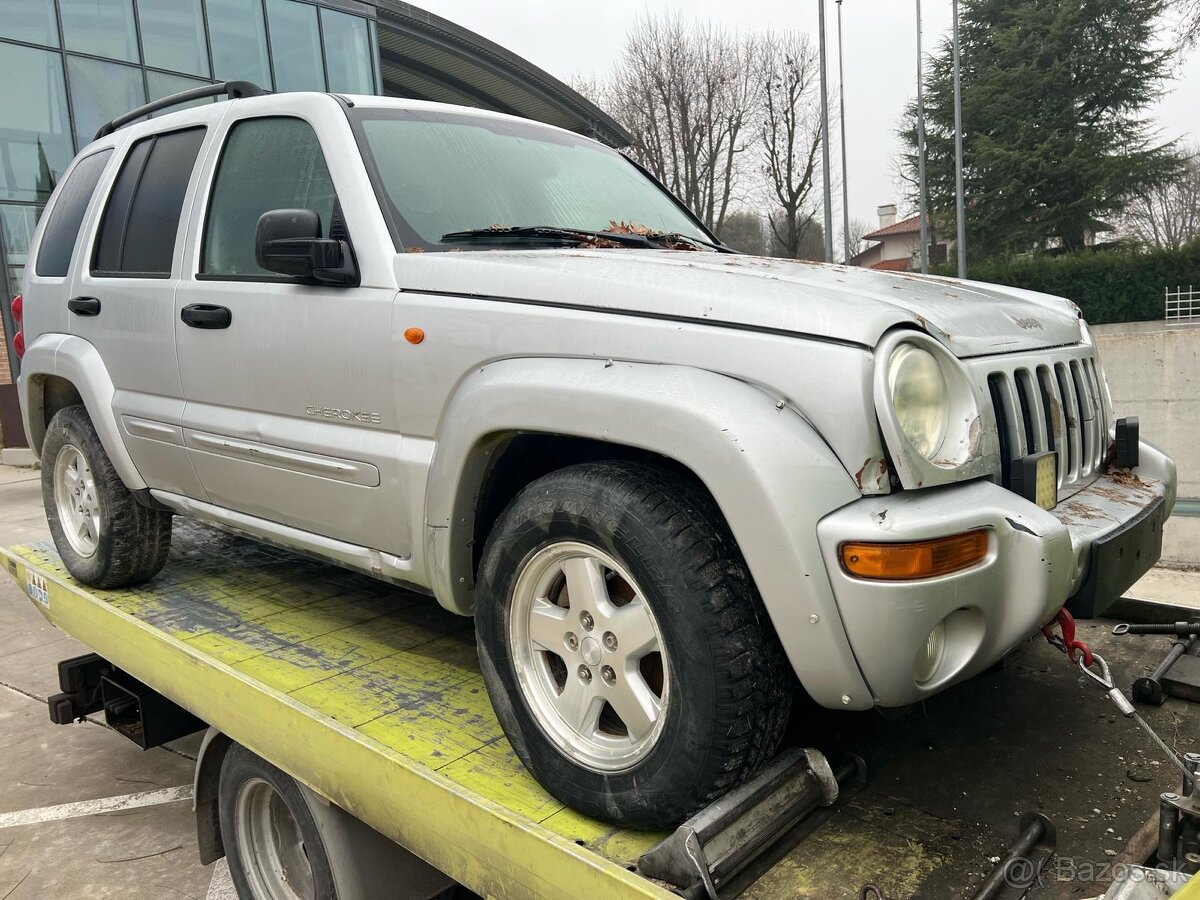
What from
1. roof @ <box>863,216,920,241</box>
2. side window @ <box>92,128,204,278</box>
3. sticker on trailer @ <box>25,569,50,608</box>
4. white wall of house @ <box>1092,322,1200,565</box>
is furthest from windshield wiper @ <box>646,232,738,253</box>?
roof @ <box>863,216,920,241</box>

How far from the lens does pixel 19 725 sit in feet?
15.8

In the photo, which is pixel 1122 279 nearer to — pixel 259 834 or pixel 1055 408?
pixel 1055 408

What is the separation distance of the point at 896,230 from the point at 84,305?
165 ft

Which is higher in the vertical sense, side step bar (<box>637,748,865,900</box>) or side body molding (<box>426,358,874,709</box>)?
side body molding (<box>426,358,874,709</box>)

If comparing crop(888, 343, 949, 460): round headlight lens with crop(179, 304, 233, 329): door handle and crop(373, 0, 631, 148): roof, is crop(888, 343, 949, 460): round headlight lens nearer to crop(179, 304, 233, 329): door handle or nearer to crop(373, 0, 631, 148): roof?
crop(179, 304, 233, 329): door handle

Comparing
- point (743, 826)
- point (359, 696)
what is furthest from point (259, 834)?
point (743, 826)

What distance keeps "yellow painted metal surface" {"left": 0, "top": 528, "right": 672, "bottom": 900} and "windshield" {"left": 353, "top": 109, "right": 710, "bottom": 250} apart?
1.29m

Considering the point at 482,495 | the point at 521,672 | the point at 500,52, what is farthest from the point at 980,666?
the point at 500,52

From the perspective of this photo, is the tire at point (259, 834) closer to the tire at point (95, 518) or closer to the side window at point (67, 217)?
the tire at point (95, 518)

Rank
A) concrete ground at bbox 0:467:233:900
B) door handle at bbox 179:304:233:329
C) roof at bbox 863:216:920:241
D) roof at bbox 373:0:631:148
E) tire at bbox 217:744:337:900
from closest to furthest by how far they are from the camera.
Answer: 1. tire at bbox 217:744:337:900
2. door handle at bbox 179:304:233:329
3. concrete ground at bbox 0:467:233:900
4. roof at bbox 373:0:631:148
5. roof at bbox 863:216:920:241

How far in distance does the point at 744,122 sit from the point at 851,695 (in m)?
32.0

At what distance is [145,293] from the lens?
3.35m

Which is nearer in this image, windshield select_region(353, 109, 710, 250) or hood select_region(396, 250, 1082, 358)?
hood select_region(396, 250, 1082, 358)

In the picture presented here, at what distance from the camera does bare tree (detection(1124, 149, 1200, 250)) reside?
2762cm
